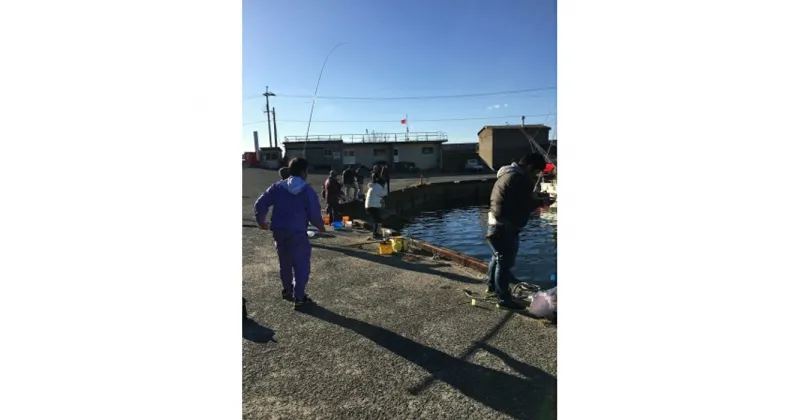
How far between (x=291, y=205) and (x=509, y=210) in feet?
6.87

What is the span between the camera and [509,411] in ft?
7.61

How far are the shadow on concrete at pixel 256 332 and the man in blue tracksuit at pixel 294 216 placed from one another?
0.47 meters

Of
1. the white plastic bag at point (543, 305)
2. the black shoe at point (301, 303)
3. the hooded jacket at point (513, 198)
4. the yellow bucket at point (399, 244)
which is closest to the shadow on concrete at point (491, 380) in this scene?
the white plastic bag at point (543, 305)

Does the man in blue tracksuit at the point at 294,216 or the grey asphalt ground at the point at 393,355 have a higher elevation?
the man in blue tracksuit at the point at 294,216

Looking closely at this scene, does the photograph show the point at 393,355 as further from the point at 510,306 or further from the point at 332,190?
the point at 332,190

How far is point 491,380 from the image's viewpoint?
263 centimetres

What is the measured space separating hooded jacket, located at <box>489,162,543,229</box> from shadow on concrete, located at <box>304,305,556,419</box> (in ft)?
4.09

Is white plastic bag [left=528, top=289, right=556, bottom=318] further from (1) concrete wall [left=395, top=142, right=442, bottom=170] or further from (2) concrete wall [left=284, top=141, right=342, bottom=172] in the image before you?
(1) concrete wall [left=395, top=142, right=442, bottom=170]

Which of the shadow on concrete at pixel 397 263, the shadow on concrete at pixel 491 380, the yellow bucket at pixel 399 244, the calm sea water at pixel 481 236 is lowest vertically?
the calm sea water at pixel 481 236

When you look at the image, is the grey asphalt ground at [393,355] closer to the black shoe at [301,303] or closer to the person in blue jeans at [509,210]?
the black shoe at [301,303]

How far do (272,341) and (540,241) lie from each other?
38.5 ft

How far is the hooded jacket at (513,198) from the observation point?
3.57 m

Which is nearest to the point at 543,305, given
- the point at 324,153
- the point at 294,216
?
the point at 294,216
